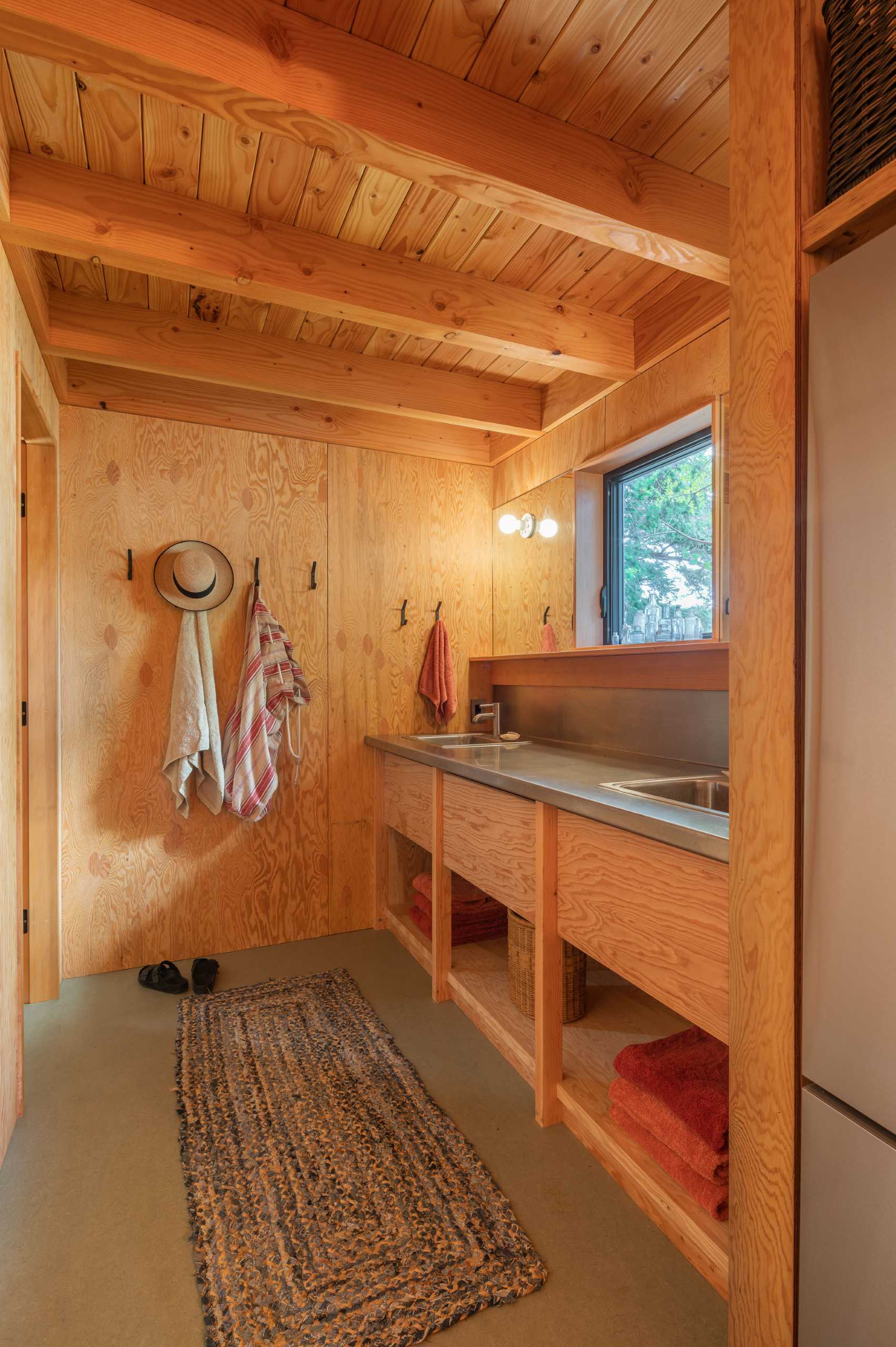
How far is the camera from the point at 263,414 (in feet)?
9.95

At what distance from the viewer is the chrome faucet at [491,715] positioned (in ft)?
10.4

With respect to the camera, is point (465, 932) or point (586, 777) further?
point (465, 932)

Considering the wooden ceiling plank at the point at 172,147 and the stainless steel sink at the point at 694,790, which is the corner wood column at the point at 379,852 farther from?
the wooden ceiling plank at the point at 172,147

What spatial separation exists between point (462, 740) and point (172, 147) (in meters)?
2.43

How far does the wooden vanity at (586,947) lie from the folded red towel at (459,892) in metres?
0.18

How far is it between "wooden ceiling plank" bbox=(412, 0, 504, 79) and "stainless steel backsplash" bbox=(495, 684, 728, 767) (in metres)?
1.79

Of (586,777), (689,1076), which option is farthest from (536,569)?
(689,1076)

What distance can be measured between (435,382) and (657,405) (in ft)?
3.44

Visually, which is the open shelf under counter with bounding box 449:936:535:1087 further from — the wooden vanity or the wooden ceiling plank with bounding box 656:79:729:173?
the wooden ceiling plank with bounding box 656:79:729:173

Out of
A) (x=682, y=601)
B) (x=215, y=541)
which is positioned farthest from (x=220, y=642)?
(x=682, y=601)

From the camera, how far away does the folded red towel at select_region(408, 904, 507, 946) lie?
2.89 metres

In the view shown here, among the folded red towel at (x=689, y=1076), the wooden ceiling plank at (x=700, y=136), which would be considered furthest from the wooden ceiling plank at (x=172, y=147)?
the folded red towel at (x=689, y=1076)

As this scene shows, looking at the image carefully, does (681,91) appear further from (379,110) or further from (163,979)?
(163,979)

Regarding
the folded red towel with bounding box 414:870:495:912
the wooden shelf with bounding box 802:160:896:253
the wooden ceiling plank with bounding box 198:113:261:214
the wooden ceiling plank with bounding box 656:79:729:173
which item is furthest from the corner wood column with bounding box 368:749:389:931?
the wooden shelf with bounding box 802:160:896:253
